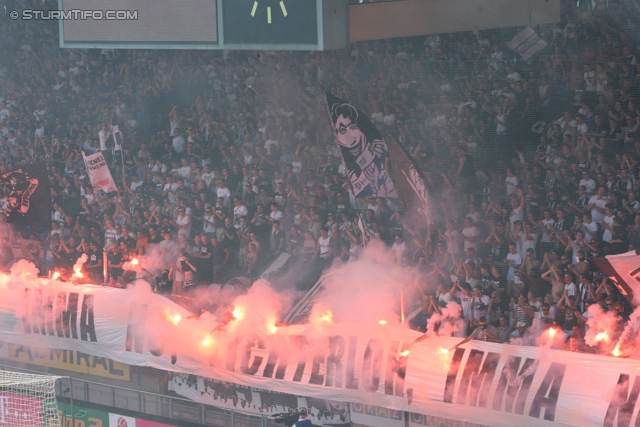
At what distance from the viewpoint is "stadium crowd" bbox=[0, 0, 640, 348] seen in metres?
10.1

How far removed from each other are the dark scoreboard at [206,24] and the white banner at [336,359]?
2.83 metres

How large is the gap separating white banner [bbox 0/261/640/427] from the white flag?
4.74m

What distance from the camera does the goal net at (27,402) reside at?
11328 millimetres

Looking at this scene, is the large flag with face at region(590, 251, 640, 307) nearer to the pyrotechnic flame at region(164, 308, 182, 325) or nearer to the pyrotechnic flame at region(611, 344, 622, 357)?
the pyrotechnic flame at region(611, 344, 622, 357)

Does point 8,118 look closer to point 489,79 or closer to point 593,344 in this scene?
point 489,79

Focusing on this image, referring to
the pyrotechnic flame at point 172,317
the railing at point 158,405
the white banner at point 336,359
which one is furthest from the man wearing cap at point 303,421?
the pyrotechnic flame at point 172,317

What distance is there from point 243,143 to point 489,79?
11.5 feet

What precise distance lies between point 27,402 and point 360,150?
4818mm

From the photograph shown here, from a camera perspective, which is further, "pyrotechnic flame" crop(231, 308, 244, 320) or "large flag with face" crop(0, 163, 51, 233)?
"large flag with face" crop(0, 163, 51, 233)

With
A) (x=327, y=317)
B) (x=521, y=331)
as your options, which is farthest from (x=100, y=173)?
(x=521, y=331)

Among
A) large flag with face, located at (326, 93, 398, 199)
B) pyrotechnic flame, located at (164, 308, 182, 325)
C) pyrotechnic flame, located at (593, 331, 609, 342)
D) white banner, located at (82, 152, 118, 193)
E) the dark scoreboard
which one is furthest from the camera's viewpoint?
white banner, located at (82, 152, 118, 193)

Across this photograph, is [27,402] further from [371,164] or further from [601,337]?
[601,337]

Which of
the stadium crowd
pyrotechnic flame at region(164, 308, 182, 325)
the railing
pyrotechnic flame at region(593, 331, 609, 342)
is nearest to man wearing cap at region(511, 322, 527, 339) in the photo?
the stadium crowd

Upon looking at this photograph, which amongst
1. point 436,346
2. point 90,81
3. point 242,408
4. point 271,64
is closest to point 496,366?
point 436,346
